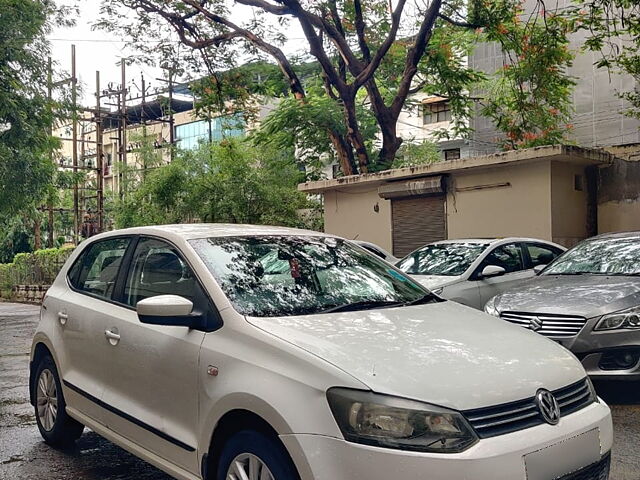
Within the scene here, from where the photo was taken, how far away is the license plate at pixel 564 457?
100 inches

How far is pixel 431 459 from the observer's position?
7.92 ft

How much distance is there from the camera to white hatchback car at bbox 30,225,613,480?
98.0 inches

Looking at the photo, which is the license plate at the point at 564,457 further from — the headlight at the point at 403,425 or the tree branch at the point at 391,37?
the tree branch at the point at 391,37

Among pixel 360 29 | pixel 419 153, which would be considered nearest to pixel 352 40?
pixel 360 29

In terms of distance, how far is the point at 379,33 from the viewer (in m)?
16.7

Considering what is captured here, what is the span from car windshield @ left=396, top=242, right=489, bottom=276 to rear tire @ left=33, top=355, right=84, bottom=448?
208 inches

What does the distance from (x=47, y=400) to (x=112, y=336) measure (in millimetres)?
1364

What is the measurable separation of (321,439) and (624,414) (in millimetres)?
3721

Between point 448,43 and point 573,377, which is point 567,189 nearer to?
point 448,43

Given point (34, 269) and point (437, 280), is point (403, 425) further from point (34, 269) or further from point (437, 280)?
point (34, 269)

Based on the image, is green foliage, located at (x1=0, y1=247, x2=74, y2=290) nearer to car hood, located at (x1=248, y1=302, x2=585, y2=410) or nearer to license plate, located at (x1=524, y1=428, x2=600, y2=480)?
car hood, located at (x1=248, y1=302, x2=585, y2=410)

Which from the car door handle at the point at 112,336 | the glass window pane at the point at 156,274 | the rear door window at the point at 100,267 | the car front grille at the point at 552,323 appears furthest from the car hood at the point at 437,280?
the car door handle at the point at 112,336

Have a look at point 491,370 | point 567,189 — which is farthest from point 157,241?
point 567,189

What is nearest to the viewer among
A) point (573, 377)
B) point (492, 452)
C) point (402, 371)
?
point (492, 452)
